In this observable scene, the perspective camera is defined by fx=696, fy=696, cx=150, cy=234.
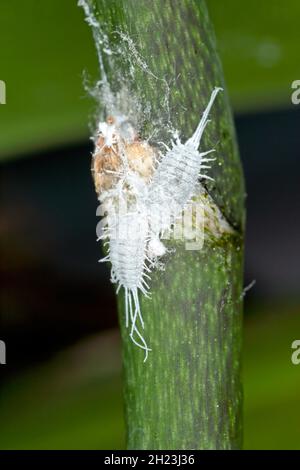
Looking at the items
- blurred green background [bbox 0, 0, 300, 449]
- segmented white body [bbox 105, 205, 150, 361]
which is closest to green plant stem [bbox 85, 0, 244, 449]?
segmented white body [bbox 105, 205, 150, 361]

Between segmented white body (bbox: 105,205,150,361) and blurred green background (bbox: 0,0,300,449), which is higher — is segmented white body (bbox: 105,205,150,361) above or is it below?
below

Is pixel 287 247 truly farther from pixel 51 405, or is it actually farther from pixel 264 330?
pixel 51 405

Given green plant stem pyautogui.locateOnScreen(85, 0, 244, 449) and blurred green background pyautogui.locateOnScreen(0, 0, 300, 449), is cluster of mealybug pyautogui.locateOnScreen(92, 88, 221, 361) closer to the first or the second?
green plant stem pyautogui.locateOnScreen(85, 0, 244, 449)

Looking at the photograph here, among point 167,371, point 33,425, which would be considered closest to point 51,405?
point 33,425

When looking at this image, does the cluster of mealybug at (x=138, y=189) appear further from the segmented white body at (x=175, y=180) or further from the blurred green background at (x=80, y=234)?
the blurred green background at (x=80, y=234)

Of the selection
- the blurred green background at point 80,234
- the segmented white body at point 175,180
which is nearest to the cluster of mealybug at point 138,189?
the segmented white body at point 175,180

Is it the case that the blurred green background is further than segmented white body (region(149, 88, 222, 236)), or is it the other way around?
the blurred green background
